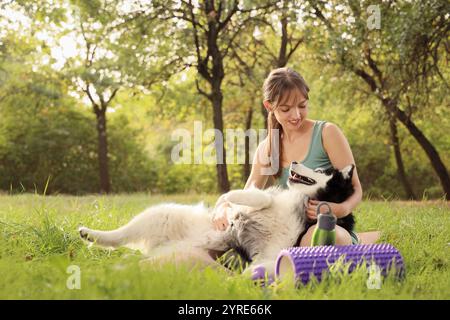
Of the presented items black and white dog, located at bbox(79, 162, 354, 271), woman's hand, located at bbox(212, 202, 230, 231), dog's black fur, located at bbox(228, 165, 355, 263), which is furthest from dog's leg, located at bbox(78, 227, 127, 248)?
dog's black fur, located at bbox(228, 165, 355, 263)

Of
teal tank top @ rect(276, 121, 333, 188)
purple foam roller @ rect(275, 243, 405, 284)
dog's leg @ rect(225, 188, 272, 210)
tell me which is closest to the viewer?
purple foam roller @ rect(275, 243, 405, 284)

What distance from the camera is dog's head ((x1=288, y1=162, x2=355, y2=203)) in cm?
304

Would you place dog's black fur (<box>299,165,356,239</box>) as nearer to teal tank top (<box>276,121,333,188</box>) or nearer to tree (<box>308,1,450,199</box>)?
teal tank top (<box>276,121,333,188</box>)

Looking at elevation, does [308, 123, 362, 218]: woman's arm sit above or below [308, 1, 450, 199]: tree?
below

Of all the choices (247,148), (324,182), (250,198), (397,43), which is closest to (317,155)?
(324,182)

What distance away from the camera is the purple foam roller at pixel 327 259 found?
251cm

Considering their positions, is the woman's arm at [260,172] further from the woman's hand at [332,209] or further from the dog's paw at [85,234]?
the dog's paw at [85,234]

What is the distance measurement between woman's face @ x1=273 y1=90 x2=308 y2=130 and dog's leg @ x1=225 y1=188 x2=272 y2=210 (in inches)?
22.6

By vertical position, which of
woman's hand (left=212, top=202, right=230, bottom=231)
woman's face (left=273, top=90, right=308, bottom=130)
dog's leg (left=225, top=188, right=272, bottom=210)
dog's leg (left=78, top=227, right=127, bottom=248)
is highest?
woman's face (left=273, top=90, right=308, bottom=130)

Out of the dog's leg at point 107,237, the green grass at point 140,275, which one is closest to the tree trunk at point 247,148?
the green grass at point 140,275

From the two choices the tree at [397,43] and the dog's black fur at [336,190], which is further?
the tree at [397,43]

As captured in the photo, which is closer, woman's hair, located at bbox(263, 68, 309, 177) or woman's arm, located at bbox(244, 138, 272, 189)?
woman's hair, located at bbox(263, 68, 309, 177)
